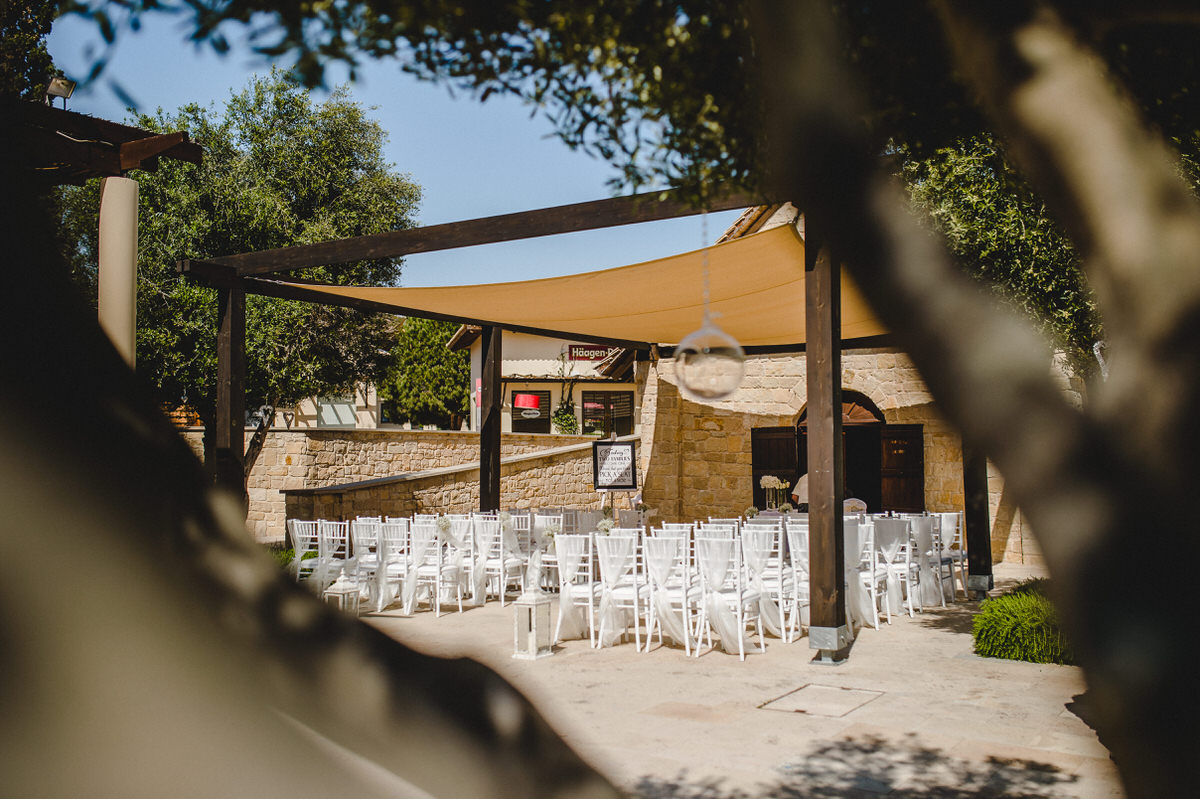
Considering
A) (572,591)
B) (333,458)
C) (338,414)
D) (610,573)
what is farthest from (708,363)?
(338,414)

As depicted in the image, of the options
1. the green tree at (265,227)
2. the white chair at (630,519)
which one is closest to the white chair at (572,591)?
the white chair at (630,519)

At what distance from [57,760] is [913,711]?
494cm

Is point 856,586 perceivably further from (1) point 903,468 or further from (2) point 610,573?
(1) point 903,468

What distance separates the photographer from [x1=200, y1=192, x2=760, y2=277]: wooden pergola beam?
6488 mm

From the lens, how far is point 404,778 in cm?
59

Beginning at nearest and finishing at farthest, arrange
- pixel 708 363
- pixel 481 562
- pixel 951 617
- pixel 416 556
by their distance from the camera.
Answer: pixel 708 363 → pixel 951 617 → pixel 416 556 → pixel 481 562

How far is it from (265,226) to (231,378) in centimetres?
683

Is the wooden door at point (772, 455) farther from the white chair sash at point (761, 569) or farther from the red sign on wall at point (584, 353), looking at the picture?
the red sign on wall at point (584, 353)

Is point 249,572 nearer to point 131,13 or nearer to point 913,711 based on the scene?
point 131,13

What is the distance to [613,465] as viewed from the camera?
1230 centimetres

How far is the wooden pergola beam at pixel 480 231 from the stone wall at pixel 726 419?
19.5ft

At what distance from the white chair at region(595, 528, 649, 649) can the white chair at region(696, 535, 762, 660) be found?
48cm

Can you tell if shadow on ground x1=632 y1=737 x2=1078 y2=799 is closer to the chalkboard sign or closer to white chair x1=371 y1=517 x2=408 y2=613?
white chair x1=371 y1=517 x2=408 y2=613

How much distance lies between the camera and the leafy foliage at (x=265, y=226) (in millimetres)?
13266
